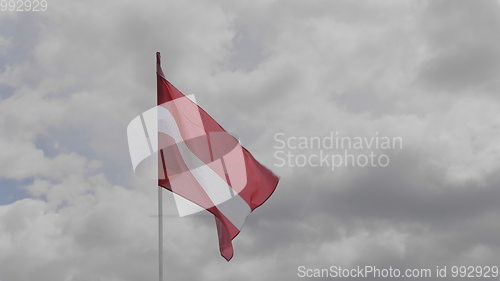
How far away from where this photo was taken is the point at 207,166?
44062 millimetres

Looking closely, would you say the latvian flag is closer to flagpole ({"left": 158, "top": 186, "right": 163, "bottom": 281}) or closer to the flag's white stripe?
the flag's white stripe

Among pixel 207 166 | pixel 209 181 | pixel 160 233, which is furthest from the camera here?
pixel 207 166

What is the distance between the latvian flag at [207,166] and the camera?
4262 centimetres

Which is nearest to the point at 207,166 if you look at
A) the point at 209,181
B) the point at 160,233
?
the point at 209,181

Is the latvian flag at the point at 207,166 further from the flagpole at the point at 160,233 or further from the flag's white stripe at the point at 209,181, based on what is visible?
the flagpole at the point at 160,233

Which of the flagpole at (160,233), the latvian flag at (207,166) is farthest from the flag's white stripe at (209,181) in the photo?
the flagpole at (160,233)

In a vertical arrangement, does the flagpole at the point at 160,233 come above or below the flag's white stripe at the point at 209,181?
below

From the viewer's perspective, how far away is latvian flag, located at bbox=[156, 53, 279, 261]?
42625mm

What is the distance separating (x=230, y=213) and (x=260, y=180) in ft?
7.56

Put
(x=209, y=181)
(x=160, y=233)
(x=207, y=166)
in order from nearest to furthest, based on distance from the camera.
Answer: (x=160, y=233) → (x=209, y=181) → (x=207, y=166)

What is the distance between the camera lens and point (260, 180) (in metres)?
44.5

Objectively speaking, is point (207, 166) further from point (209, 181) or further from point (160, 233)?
point (160, 233)

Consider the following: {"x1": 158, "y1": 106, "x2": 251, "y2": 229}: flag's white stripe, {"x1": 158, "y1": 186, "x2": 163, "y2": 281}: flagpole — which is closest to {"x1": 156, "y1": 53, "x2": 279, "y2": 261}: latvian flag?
{"x1": 158, "y1": 106, "x2": 251, "y2": 229}: flag's white stripe

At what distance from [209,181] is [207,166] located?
33.0 inches
